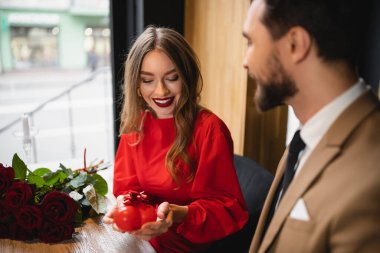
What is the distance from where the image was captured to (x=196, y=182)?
1.33 metres

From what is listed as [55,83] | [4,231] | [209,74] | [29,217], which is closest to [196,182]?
[29,217]

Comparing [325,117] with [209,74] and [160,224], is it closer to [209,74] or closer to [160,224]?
[160,224]

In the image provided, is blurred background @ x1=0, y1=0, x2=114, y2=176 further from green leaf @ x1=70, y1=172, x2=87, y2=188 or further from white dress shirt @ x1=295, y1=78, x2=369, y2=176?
white dress shirt @ x1=295, y1=78, x2=369, y2=176

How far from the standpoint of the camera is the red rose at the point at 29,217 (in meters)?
1.14

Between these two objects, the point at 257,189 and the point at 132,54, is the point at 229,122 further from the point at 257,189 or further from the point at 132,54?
the point at 132,54

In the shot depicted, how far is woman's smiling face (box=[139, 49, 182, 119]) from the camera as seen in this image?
1.30 metres

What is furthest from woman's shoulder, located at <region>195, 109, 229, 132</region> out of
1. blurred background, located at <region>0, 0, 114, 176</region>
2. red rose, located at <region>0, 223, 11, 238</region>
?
blurred background, located at <region>0, 0, 114, 176</region>

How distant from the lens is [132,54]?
4.52ft

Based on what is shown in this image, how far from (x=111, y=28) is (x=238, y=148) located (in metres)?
1.22

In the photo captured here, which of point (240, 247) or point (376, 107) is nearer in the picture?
point (376, 107)

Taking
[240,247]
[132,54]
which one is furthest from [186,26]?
[240,247]

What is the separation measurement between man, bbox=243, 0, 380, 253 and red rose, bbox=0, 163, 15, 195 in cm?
91

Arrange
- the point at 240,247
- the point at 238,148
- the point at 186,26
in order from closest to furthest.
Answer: the point at 240,247 → the point at 238,148 → the point at 186,26

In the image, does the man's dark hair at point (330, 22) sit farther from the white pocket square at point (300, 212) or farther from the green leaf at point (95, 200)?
the green leaf at point (95, 200)
